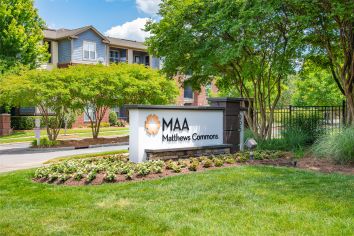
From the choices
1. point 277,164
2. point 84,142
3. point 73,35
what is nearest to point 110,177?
point 277,164

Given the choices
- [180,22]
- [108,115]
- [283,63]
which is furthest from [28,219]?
[108,115]

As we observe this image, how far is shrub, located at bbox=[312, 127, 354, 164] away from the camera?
32.3ft

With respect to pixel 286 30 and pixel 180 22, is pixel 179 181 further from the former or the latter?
pixel 180 22

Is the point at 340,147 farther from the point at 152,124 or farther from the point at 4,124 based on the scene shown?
the point at 4,124

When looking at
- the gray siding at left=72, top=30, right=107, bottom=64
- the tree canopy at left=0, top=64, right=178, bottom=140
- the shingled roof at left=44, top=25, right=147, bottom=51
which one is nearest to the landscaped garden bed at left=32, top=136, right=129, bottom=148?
the tree canopy at left=0, top=64, right=178, bottom=140

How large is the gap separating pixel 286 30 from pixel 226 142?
4.61 m

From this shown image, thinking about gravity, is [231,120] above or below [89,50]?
below

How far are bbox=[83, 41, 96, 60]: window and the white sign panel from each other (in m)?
27.9

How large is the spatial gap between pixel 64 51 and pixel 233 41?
86.5 ft

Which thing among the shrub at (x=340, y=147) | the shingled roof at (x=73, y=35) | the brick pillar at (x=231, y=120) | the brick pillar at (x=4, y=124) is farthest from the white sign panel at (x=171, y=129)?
the shingled roof at (x=73, y=35)

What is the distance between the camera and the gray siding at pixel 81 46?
Result: 36969mm

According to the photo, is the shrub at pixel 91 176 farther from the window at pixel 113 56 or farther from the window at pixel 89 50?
the window at pixel 113 56

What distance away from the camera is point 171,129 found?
36.7 ft

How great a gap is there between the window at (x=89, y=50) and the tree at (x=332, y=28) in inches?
1067
